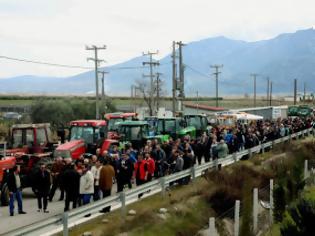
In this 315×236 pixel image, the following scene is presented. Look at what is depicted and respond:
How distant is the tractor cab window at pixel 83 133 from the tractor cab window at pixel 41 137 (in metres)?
1.98

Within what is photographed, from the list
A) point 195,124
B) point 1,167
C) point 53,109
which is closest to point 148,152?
point 1,167

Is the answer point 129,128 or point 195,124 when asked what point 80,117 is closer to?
point 195,124

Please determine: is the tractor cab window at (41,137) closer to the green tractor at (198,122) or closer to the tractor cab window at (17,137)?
the tractor cab window at (17,137)

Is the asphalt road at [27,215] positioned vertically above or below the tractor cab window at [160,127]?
below

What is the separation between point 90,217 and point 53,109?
48784mm

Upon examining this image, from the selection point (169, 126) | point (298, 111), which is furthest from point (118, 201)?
→ point (298, 111)

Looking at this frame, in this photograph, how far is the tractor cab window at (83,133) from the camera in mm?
23125

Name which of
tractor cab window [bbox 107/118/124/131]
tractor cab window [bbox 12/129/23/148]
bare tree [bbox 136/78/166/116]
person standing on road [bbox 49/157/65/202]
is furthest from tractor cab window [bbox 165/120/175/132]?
bare tree [bbox 136/78/166/116]

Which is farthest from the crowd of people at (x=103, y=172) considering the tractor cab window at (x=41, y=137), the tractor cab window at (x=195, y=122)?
the tractor cab window at (x=195, y=122)

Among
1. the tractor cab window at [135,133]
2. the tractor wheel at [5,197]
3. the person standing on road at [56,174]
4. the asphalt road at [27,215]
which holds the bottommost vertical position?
the asphalt road at [27,215]

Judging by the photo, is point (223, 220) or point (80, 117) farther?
point (80, 117)

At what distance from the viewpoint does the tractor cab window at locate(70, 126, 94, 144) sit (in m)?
23.1

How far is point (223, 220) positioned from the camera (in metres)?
12.7

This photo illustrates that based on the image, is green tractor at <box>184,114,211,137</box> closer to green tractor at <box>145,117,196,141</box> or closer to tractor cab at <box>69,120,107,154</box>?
green tractor at <box>145,117,196,141</box>
